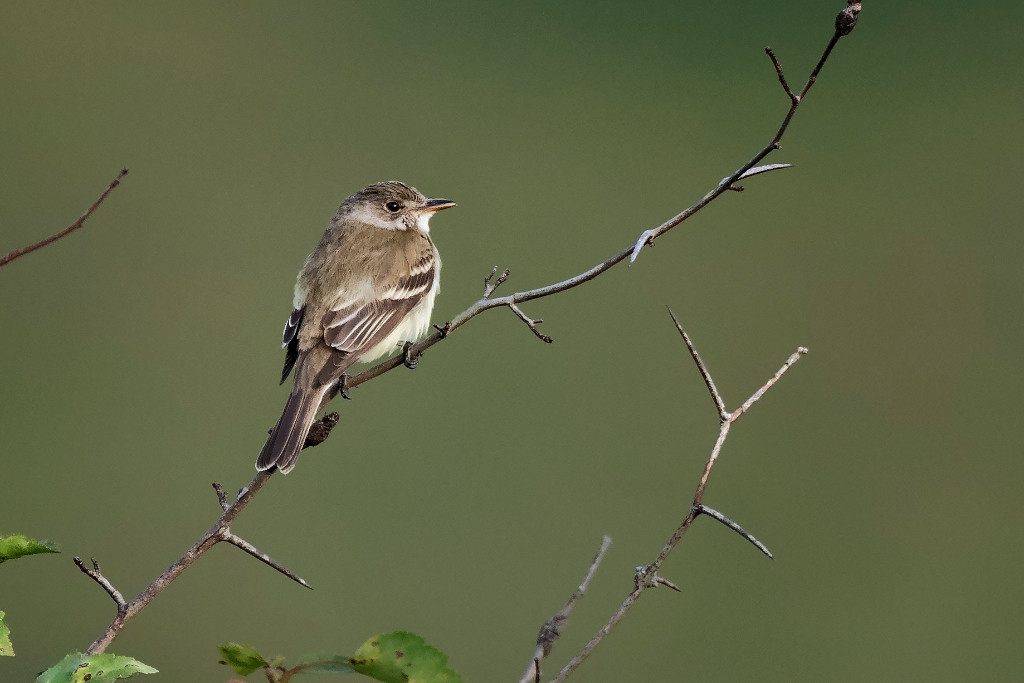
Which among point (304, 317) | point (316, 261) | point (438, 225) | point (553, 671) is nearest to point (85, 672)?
point (304, 317)

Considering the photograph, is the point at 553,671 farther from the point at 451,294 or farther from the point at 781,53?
the point at 781,53

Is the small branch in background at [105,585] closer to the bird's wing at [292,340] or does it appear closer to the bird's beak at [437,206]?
the bird's wing at [292,340]

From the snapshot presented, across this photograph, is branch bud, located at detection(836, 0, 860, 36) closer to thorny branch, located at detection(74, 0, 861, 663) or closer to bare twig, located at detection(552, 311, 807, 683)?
thorny branch, located at detection(74, 0, 861, 663)

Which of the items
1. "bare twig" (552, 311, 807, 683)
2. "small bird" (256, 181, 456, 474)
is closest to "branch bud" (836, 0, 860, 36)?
"bare twig" (552, 311, 807, 683)

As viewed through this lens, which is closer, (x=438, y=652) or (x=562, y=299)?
(x=438, y=652)

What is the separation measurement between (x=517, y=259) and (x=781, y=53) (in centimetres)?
472

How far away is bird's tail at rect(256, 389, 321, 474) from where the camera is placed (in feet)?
8.35

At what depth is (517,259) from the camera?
8.34 meters

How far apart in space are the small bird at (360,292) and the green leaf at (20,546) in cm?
162

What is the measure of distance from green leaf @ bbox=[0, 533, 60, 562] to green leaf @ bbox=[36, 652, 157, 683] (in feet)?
0.54

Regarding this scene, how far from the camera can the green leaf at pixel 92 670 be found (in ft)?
3.75

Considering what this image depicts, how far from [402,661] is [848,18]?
1116 mm

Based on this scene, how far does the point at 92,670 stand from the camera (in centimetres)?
115

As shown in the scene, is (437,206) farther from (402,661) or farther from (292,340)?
(402,661)
